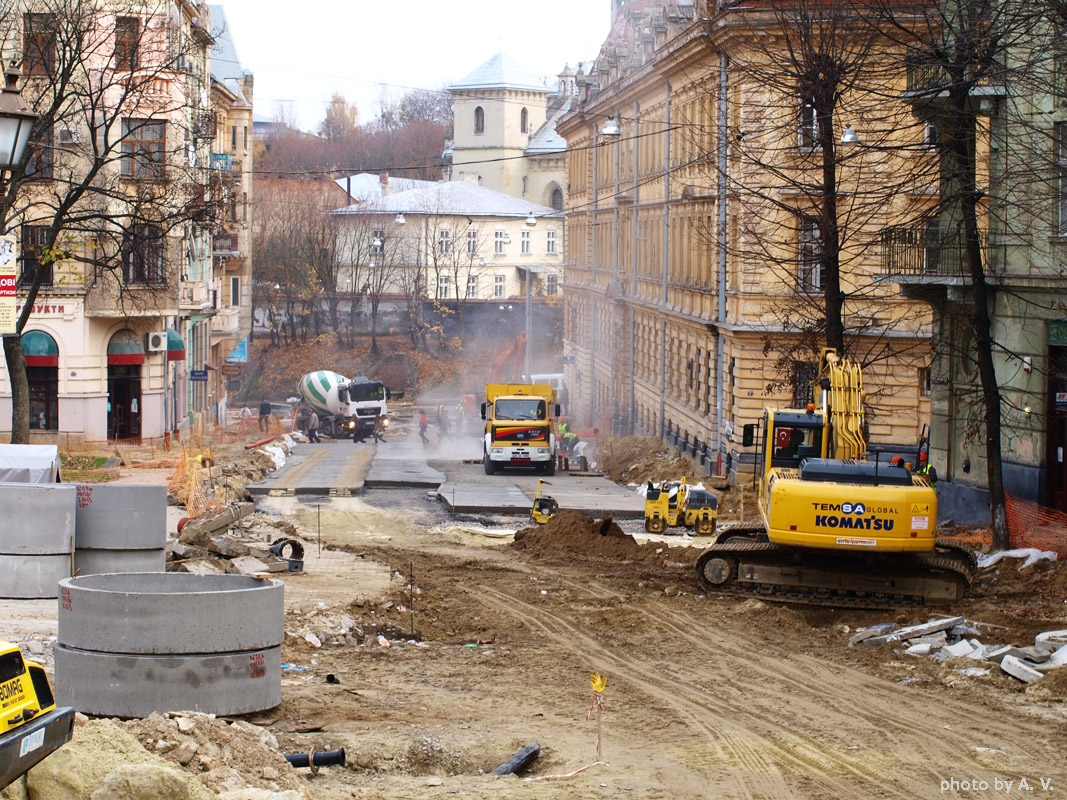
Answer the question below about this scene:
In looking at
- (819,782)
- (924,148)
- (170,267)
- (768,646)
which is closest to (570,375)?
(170,267)

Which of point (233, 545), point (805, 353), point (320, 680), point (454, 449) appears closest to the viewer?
point (320, 680)

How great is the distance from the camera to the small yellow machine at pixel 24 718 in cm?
775

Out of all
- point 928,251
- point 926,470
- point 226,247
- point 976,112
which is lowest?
point 926,470

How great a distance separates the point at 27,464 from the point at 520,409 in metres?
21.9

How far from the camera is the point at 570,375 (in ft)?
239

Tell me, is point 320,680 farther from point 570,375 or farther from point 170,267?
point 570,375

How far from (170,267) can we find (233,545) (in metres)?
26.5

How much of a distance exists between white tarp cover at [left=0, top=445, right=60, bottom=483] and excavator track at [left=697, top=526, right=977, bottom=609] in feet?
36.5

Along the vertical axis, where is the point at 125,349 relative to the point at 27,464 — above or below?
above

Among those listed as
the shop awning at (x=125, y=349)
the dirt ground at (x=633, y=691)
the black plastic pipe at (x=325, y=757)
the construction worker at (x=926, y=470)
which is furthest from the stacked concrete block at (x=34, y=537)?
the shop awning at (x=125, y=349)

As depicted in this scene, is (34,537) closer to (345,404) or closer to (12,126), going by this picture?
(12,126)

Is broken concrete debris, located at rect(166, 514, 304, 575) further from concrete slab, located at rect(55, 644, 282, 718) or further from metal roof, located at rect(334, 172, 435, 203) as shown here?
metal roof, located at rect(334, 172, 435, 203)

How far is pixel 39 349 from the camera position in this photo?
4438cm

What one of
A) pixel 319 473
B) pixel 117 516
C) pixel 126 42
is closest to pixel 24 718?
pixel 117 516
